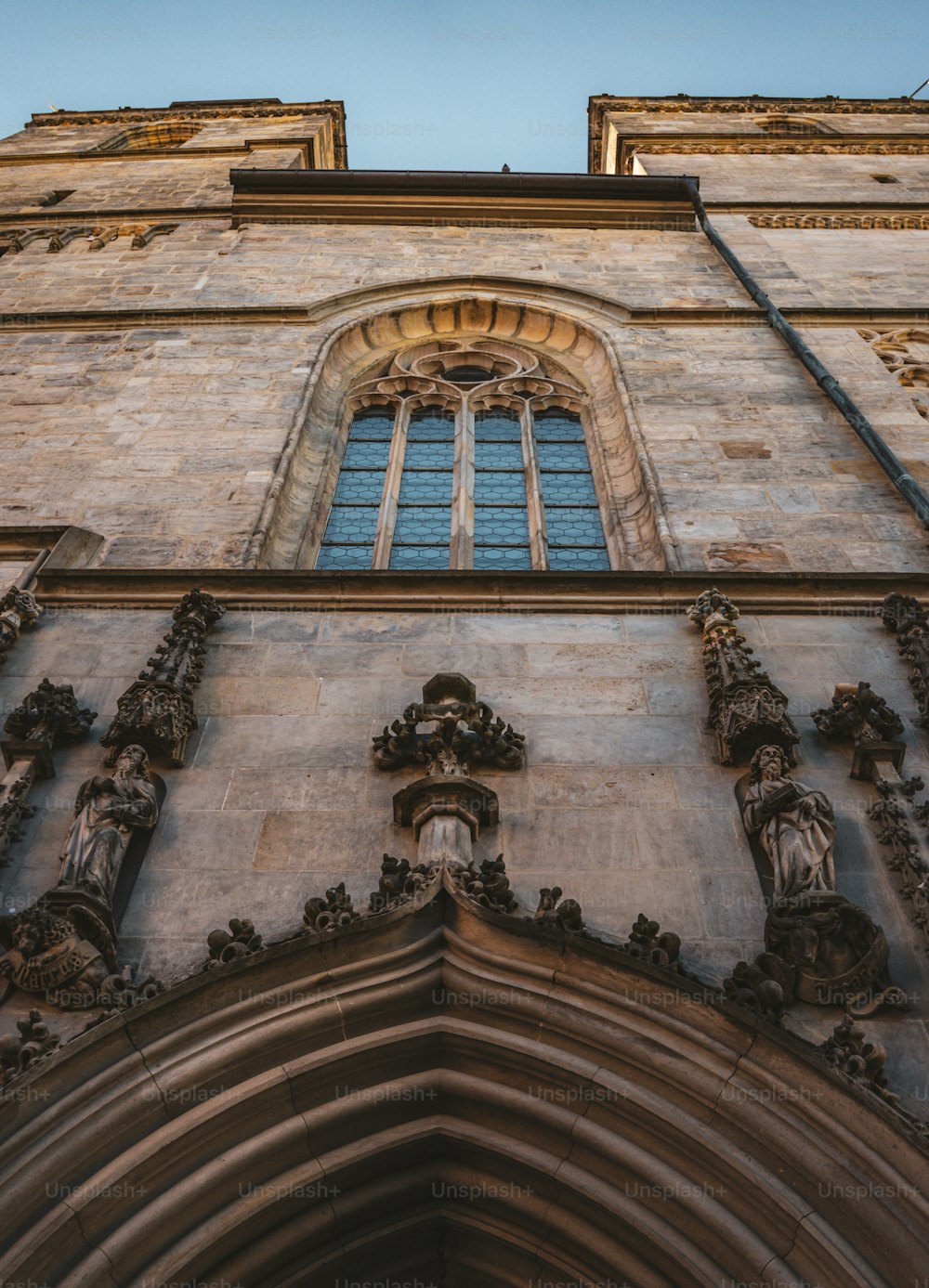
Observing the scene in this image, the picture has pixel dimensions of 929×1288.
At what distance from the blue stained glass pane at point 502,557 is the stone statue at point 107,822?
393 centimetres

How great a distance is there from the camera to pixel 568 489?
409 inches

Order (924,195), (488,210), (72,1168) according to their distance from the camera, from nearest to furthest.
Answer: (72,1168)
(488,210)
(924,195)

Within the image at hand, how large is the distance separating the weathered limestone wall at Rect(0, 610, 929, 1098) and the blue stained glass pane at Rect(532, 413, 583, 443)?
14.2ft

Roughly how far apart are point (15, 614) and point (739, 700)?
4087 millimetres

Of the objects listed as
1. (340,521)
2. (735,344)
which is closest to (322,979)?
(340,521)

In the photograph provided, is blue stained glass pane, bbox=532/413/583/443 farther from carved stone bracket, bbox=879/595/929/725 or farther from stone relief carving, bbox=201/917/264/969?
stone relief carving, bbox=201/917/264/969

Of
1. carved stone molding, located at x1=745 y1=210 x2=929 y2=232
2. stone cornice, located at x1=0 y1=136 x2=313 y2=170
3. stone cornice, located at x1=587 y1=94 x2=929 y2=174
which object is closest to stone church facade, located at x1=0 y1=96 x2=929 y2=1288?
carved stone molding, located at x1=745 y1=210 x2=929 y2=232

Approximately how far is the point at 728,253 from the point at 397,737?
955cm

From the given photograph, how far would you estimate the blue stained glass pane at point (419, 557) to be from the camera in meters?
9.25

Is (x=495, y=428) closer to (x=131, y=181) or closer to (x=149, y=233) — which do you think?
(x=149, y=233)

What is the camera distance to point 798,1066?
428cm

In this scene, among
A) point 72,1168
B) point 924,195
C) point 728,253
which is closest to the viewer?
point 72,1168

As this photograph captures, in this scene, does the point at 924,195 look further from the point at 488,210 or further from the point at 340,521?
the point at 340,521

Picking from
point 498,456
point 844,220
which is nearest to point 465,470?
point 498,456
